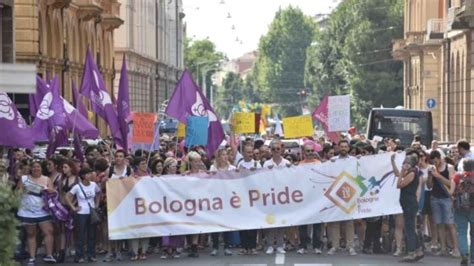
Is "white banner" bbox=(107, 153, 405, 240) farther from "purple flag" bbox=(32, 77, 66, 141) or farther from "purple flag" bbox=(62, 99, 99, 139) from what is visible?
"purple flag" bbox=(62, 99, 99, 139)

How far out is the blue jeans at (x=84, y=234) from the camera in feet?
64.2

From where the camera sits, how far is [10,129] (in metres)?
21.0

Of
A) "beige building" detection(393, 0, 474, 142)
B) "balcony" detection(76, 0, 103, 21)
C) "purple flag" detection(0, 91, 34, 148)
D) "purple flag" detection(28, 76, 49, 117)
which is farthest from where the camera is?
"beige building" detection(393, 0, 474, 142)

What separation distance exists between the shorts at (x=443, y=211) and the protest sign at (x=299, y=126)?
29.0 feet

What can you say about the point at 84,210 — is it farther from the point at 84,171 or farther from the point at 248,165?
the point at 248,165

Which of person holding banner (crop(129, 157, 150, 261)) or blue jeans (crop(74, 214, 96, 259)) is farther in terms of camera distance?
person holding banner (crop(129, 157, 150, 261))

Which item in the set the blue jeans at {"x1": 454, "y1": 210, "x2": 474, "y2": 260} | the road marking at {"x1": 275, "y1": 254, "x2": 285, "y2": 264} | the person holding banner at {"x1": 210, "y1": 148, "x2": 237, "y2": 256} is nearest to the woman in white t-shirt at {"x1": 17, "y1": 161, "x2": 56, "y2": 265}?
the person holding banner at {"x1": 210, "y1": 148, "x2": 237, "y2": 256}

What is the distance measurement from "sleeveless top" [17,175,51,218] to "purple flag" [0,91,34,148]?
1604 mm

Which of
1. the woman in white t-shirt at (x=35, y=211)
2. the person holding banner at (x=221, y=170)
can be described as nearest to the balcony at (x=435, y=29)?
the person holding banner at (x=221, y=170)

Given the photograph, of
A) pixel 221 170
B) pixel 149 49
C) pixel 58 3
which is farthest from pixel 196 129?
pixel 149 49

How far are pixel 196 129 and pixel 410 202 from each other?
23.0ft

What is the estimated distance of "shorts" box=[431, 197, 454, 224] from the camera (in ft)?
63.7

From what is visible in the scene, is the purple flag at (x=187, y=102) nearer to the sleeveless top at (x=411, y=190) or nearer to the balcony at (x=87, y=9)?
the sleeveless top at (x=411, y=190)

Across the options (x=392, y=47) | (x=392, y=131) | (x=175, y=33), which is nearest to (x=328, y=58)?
(x=175, y=33)
